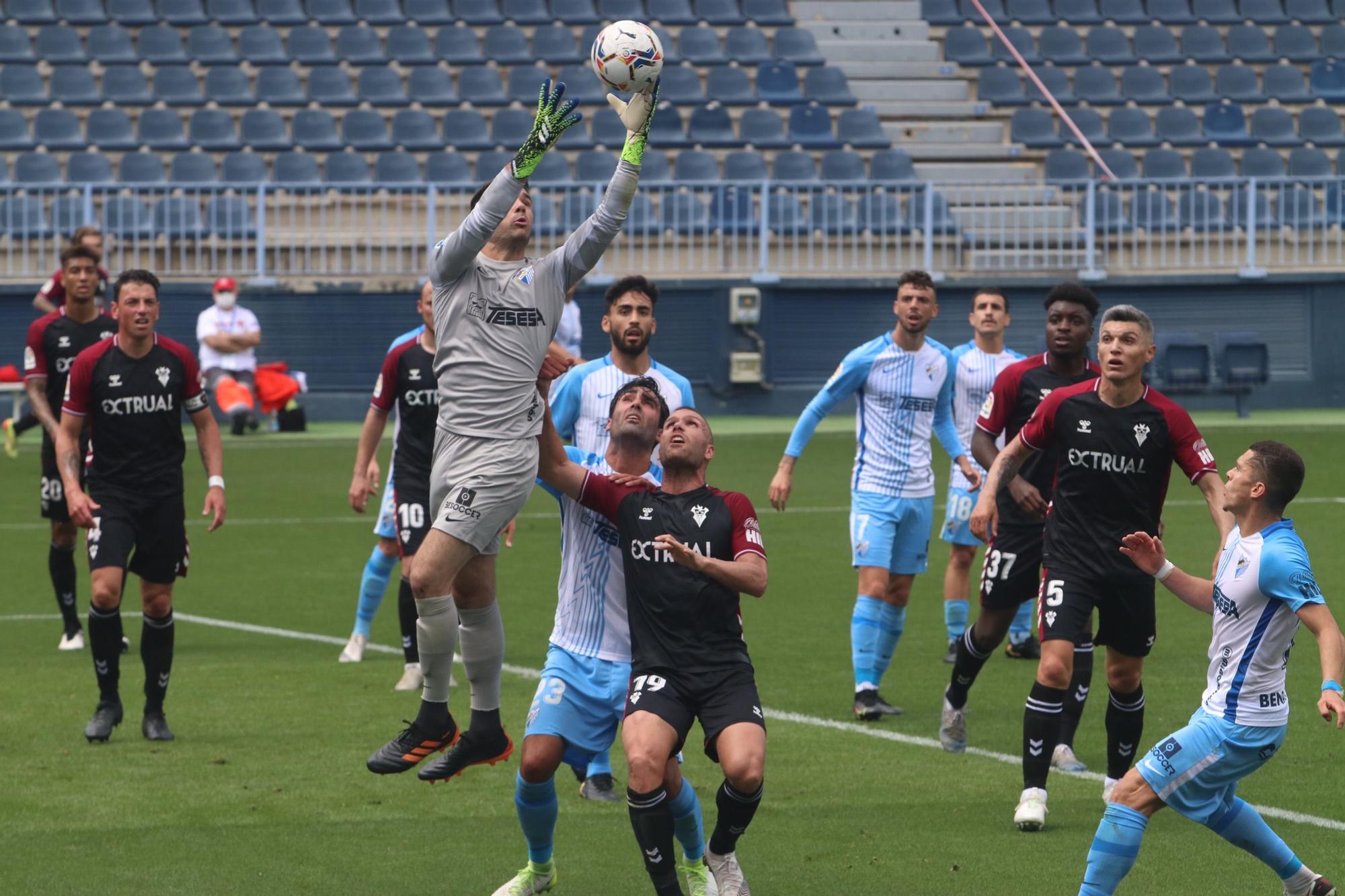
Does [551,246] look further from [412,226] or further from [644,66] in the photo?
[644,66]

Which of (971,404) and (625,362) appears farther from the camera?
(971,404)

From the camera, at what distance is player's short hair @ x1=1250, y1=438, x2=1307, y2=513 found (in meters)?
5.66

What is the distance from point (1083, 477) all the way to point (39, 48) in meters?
23.8

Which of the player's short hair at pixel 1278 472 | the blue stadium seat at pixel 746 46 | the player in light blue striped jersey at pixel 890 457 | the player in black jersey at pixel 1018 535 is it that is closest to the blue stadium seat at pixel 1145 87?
the blue stadium seat at pixel 746 46

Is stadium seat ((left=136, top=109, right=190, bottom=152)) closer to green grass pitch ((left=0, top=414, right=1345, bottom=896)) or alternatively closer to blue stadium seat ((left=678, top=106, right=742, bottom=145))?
blue stadium seat ((left=678, top=106, right=742, bottom=145))

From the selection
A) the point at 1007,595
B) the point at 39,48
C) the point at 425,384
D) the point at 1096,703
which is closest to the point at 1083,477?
the point at 1007,595

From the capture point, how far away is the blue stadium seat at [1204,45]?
97.9 ft

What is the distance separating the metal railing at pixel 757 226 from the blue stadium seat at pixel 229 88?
2657mm

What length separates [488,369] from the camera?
6.43m

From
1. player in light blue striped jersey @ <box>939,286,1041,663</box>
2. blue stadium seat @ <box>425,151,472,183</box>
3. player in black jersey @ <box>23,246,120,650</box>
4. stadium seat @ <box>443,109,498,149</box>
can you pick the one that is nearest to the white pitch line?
player in black jersey @ <box>23,246,120,650</box>

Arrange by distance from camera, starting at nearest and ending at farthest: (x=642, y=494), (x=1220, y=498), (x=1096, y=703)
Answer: (x=642, y=494), (x=1220, y=498), (x=1096, y=703)

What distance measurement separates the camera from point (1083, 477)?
290 inches

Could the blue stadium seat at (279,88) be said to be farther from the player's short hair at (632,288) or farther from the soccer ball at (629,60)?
the soccer ball at (629,60)

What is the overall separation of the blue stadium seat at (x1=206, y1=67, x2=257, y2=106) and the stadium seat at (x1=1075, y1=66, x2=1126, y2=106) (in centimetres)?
1293
